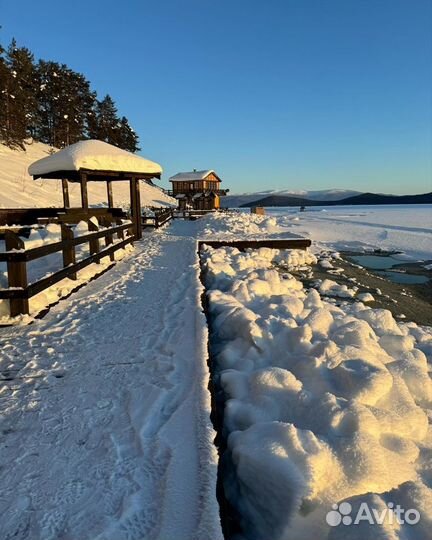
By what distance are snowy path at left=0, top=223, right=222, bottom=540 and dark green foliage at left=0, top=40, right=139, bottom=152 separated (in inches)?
1916

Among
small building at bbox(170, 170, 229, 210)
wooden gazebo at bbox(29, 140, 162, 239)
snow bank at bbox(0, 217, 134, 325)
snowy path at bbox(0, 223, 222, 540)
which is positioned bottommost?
snowy path at bbox(0, 223, 222, 540)

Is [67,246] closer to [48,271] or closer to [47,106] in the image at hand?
[48,271]

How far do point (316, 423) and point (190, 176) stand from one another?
205 feet

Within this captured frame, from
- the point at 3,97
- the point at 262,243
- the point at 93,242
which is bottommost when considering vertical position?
the point at 262,243

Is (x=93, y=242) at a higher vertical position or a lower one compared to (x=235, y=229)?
higher

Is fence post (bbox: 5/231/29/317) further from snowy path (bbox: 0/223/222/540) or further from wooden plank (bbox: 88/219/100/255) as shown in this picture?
wooden plank (bbox: 88/219/100/255)

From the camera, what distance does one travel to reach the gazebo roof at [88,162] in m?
12.4

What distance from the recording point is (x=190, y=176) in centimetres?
6303

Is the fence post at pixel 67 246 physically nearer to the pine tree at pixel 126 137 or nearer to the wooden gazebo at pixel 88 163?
the wooden gazebo at pixel 88 163

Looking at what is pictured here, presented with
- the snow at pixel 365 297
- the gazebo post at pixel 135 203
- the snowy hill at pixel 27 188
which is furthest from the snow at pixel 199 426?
the snowy hill at pixel 27 188

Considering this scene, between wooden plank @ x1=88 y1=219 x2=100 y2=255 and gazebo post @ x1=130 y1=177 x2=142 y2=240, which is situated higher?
gazebo post @ x1=130 y1=177 x2=142 y2=240

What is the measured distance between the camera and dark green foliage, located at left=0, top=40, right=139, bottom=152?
45688mm

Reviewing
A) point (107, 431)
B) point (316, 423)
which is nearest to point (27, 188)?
point (107, 431)

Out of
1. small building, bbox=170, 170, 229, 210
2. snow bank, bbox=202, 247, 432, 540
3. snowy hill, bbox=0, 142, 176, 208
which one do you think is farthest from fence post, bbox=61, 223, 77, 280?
small building, bbox=170, 170, 229, 210
